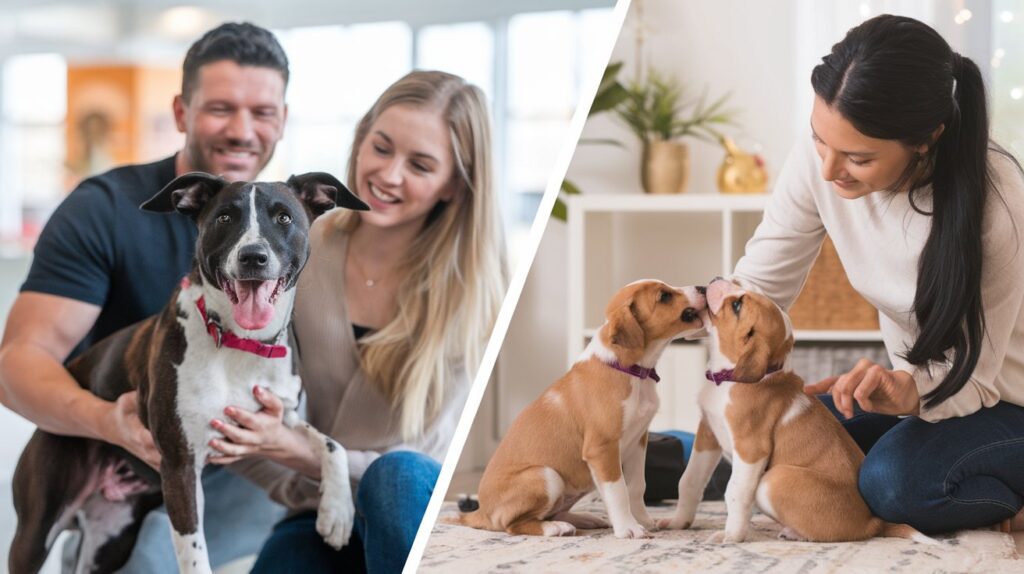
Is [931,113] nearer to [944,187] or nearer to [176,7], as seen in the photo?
[944,187]

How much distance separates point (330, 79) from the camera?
1.26 m

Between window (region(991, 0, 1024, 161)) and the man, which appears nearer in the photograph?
the man

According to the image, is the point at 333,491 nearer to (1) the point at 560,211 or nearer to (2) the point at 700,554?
(2) the point at 700,554

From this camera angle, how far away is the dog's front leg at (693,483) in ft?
4.44

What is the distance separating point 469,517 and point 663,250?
183cm

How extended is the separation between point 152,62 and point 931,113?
91 centimetres

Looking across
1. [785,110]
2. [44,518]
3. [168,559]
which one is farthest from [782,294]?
[785,110]

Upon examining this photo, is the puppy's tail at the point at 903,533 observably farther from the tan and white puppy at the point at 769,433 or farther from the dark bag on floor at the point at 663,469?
the dark bag on floor at the point at 663,469

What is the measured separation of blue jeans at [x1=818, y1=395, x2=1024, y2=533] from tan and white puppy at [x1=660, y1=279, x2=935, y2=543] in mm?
64

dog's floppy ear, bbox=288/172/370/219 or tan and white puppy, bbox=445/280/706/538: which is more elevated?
dog's floppy ear, bbox=288/172/370/219

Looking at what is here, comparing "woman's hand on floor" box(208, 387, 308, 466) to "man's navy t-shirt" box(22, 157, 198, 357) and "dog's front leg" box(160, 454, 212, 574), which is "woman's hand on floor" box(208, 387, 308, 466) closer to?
"dog's front leg" box(160, 454, 212, 574)

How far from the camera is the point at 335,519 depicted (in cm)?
119

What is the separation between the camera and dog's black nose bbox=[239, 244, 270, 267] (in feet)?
3.38

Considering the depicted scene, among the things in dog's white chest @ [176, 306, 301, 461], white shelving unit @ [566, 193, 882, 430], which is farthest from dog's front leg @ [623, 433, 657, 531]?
white shelving unit @ [566, 193, 882, 430]
